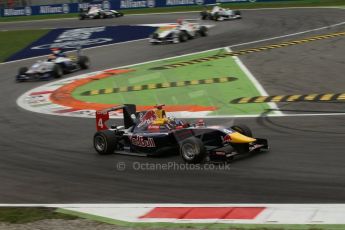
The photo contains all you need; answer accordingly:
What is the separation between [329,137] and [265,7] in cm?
4254

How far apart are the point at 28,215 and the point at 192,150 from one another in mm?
3863

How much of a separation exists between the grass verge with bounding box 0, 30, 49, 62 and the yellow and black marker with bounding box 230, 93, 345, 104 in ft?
68.4

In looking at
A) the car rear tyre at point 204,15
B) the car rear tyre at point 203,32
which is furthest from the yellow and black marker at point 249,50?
the car rear tyre at point 204,15

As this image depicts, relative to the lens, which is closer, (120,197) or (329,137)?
(120,197)

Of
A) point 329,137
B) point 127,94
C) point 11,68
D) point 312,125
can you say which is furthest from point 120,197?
point 11,68

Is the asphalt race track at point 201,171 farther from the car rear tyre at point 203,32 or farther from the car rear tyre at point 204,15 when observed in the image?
the car rear tyre at point 204,15

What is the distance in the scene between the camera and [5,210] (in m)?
10.6

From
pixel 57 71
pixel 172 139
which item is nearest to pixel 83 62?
pixel 57 71

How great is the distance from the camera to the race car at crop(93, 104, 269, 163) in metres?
12.6

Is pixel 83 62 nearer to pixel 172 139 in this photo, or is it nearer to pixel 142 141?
pixel 142 141

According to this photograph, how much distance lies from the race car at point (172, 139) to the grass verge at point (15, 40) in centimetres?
2377

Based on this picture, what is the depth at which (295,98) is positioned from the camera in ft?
63.8

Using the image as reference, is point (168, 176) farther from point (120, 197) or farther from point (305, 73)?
point (305, 73)

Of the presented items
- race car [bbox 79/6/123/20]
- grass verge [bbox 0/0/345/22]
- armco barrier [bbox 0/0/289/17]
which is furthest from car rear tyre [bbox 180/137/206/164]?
armco barrier [bbox 0/0/289/17]
